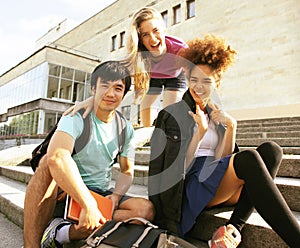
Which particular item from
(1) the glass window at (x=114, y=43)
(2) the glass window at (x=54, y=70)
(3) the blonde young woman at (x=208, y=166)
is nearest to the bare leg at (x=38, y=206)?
(3) the blonde young woman at (x=208, y=166)

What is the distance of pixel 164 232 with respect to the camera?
1275mm

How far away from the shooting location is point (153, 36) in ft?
7.89

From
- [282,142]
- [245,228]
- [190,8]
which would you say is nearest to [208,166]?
[245,228]

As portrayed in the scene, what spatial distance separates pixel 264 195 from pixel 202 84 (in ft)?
2.67

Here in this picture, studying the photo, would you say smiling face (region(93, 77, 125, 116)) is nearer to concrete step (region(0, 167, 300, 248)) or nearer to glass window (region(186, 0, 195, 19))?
concrete step (region(0, 167, 300, 248))

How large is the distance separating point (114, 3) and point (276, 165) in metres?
21.6

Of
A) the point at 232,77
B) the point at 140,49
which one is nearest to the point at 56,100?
the point at 232,77

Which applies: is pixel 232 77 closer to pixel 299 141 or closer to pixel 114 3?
pixel 299 141

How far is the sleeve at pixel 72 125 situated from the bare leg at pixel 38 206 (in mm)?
245

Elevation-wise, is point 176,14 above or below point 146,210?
above

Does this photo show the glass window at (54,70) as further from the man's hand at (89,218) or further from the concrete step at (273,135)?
the man's hand at (89,218)

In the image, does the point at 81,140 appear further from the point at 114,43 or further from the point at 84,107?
the point at 114,43

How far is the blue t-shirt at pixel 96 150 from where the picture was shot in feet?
5.29

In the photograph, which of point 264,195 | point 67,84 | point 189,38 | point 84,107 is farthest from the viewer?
point 67,84
